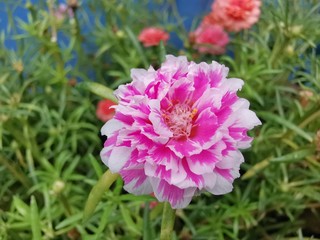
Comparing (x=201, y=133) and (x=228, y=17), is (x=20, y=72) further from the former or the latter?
(x=201, y=133)

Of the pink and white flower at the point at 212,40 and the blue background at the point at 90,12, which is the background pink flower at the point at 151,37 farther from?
the blue background at the point at 90,12

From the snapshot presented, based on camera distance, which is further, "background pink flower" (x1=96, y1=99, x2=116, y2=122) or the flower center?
"background pink flower" (x1=96, y1=99, x2=116, y2=122)

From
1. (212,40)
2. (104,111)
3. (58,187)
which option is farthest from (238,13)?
(58,187)

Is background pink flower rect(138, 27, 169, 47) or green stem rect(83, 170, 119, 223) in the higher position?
green stem rect(83, 170, 119, 223)

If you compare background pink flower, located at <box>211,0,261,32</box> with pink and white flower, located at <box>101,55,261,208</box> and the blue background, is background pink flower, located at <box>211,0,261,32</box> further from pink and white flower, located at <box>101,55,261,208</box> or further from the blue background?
pink and white flower, located at <box>101,55,261,208</box>

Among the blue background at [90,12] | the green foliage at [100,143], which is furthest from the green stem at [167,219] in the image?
the blue background at [90,12]

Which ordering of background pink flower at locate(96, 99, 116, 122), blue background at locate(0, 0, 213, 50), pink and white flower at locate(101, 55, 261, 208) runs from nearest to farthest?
pink and white flower at locate(101, 55, 261, 208) < background pink flower at locate(96, 99, 116, 122) < blue background at locate(0, 0, 213, 50)

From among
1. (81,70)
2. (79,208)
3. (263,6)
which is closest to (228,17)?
(263,6)

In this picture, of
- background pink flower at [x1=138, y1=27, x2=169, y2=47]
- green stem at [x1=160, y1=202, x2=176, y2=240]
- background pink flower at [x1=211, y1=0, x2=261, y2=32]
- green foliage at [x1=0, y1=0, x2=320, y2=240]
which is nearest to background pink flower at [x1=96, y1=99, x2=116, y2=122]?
green foliage at [x1=0, y1=0, x2=320, y2=240]
